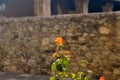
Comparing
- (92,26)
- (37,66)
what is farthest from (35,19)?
(92,26)

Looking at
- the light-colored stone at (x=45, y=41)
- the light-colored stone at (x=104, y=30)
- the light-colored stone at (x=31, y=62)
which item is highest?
the light-colored stone at (x=104, y=30)

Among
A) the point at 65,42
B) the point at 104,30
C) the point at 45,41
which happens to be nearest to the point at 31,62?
the point at 45,41

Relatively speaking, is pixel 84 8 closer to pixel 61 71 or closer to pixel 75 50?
pixel 75 50

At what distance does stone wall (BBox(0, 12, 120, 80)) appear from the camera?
205 inches

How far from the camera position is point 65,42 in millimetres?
5848

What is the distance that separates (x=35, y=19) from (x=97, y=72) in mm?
2184

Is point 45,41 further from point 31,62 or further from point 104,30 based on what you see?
point 104,30

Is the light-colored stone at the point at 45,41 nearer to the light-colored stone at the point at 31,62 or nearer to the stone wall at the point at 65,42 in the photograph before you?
the stone wall at the point at 65,42

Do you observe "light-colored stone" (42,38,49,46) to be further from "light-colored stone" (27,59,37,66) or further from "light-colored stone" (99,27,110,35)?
"light-colored stone" (99,27,110,35)

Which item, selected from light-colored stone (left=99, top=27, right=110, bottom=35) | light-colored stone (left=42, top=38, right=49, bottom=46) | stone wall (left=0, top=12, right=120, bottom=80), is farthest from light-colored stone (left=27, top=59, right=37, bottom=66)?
light-colored stone (left=99, top=27, right=110, bottom=35)

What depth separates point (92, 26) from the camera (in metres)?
5.44

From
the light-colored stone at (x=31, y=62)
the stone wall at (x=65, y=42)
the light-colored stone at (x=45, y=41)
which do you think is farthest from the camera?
the light-colored stone at (x=31, y=62)

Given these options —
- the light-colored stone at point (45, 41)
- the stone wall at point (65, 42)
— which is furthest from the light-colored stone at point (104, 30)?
the light-colored stone at point (45, 41)

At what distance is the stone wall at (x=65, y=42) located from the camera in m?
5.21
